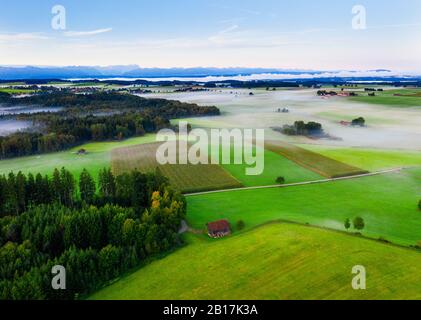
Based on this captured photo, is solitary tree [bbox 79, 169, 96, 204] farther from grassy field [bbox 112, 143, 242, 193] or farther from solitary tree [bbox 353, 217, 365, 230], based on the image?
solitary tree [bbox 353, 217, 365, 230]

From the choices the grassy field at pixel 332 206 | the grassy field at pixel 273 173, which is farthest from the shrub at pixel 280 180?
the grassy field at pixel 332 206

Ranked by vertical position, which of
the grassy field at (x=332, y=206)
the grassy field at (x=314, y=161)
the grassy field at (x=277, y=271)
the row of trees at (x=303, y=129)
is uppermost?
the row of trees at (x=303, y=129)

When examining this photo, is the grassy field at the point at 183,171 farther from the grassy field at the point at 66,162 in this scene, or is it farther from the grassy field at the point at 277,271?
the grassy field at the point at 277,271

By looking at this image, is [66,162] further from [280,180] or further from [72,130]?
[280,180]

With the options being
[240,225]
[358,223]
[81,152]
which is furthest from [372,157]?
[81,152]

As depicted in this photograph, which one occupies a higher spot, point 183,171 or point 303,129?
point 303,129
